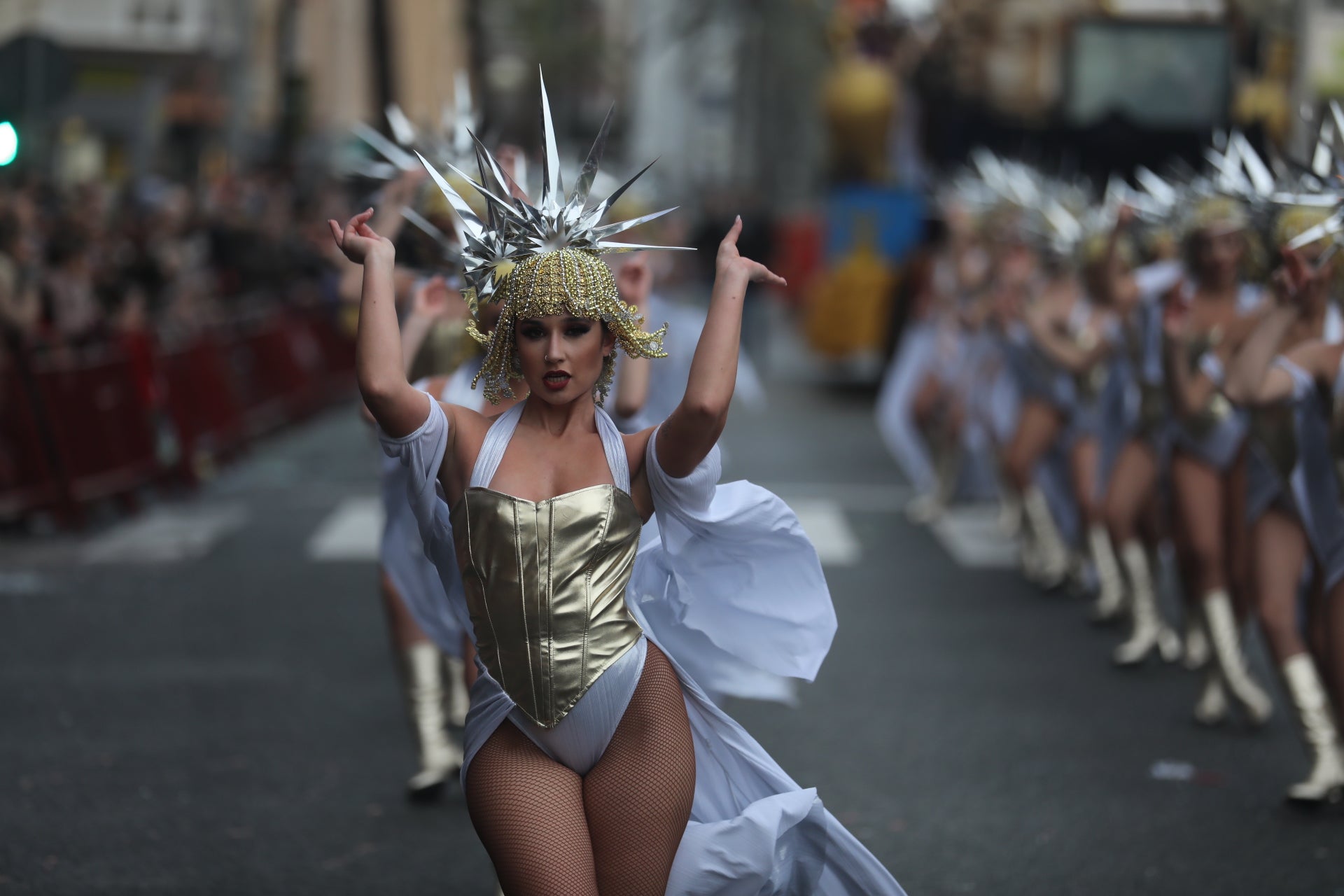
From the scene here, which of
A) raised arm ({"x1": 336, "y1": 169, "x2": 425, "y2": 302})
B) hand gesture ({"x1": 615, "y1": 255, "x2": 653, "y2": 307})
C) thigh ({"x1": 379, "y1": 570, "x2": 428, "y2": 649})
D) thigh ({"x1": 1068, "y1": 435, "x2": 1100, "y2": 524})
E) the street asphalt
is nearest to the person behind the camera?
hand gesture ({"x1": 615, "y1": 255, "x2": 653, "y2": 307})

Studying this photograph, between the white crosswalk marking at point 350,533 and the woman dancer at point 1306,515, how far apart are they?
5602 millimetres

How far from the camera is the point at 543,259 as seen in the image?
3.84 m

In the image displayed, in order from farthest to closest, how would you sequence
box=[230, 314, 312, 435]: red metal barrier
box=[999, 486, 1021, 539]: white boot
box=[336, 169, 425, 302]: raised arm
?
box=[230, 314, 312, 435]: red metal barrier
box=[999, 486, 1021, 539]: white boot
box=[336, 169, 425, 302]: raised arm

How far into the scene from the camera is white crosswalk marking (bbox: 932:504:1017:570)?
1154 cm

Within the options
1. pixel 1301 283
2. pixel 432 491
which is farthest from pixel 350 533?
pixel 432 491

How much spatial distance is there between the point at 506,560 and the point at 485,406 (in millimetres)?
1565

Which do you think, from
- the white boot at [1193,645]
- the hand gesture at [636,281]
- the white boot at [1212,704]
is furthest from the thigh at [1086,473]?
the hand gesture at [636,281]

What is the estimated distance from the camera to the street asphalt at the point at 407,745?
5656mm

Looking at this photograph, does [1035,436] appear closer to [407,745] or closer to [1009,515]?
[1009,515]

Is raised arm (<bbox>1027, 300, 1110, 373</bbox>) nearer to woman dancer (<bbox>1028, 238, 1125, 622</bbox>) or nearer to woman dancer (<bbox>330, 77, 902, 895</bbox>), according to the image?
woman dancer (<bbox>1028, 238, 1125, 622</bbox>)

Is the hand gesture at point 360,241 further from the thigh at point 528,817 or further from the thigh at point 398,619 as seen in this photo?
the thigh at point 398,619

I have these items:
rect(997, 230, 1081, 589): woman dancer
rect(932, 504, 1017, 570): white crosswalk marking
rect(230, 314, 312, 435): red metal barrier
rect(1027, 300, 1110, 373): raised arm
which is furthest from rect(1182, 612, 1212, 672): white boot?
rect(230, 314, 312, 435): red metal barrier

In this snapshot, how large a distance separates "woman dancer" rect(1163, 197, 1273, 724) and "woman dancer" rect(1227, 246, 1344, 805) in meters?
0.87

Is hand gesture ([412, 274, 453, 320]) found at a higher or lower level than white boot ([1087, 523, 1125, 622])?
higher
